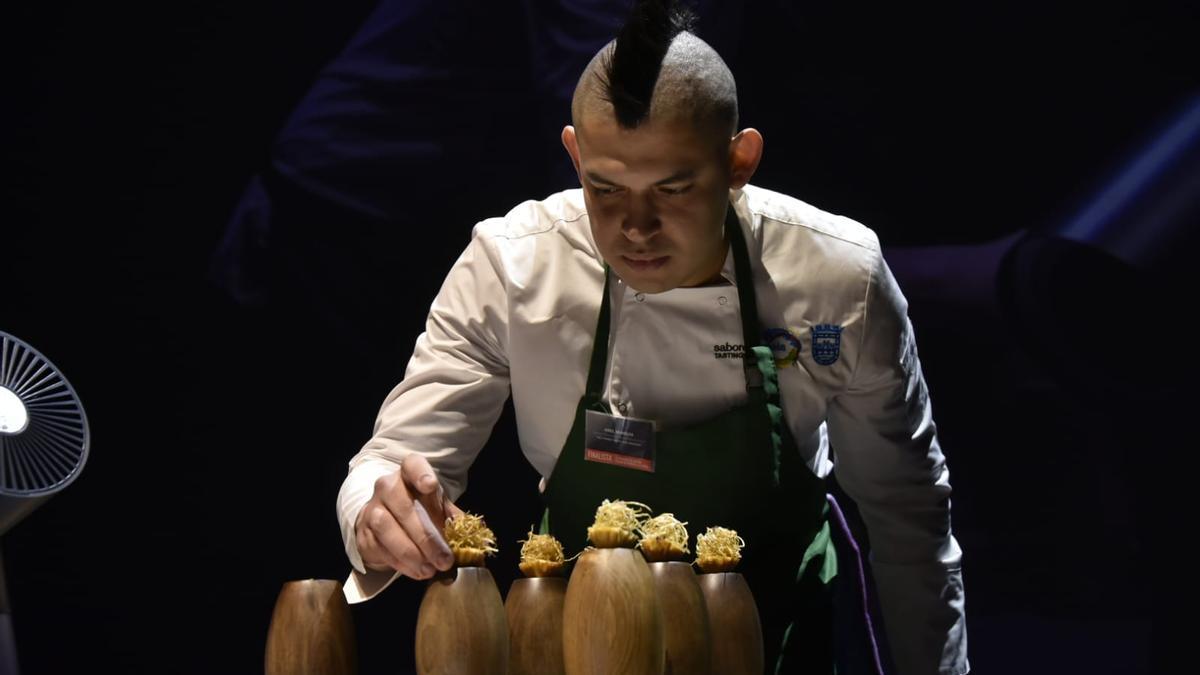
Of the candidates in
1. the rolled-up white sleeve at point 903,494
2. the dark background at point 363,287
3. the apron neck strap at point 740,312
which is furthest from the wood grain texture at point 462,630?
the dark background at point 363,287

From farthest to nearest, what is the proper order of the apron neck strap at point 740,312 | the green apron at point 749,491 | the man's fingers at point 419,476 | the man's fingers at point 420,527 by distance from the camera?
the apron neck strap at point 740,312 < the green apron at point 749,491 < the man's fingers at point 419,476 < the man's fingers at point 420,527

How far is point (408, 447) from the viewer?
181 centimetres

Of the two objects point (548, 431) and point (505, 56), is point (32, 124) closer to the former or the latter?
point (505, 56)

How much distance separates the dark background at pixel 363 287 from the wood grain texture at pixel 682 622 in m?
1.57

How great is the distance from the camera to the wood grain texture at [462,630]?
4.11ft

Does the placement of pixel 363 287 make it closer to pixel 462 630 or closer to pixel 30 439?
pixel 30 439

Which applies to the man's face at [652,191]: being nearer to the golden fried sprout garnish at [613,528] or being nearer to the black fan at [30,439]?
the golden fried sprout garnish at [613,528]

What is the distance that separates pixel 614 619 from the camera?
46.9 inches

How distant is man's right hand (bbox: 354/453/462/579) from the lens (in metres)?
1.33

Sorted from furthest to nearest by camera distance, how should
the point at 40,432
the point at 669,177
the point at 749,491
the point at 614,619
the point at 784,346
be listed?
the point at 40,432
the point at 784,346
the point at 749,491
the point at 669,177
the point at 614,619

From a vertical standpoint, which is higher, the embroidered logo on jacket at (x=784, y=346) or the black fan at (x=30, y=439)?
the embroidered logo on jacket at (x=784, y=346)

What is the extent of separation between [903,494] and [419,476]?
818 mm

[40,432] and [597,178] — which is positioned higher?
[597,178]

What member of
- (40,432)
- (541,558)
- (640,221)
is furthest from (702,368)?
(40,432)
